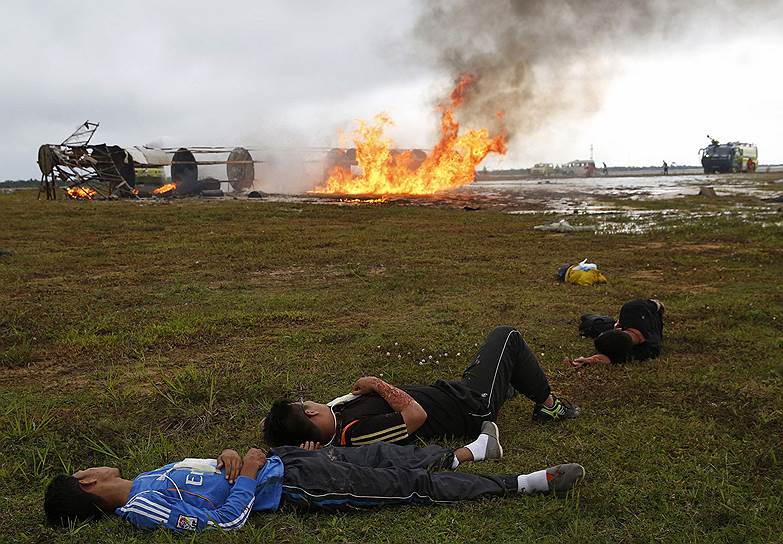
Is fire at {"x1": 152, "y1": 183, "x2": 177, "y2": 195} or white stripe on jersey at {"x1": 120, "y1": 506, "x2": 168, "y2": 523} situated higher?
fire at {"x1": 152, "y1": 183, "x2": 177, "y2": 195}

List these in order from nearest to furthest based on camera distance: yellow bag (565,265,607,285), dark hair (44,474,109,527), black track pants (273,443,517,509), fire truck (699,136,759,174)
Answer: dark hair (44,474,109,527) → black track pants (273,443,517,509) → yellow bag (565,265,607,285) → fire truck (699,136,759,174)

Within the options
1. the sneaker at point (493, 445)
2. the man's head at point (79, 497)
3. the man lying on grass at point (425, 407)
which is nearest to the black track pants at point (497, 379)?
the man lying on grass at point (425, 407)

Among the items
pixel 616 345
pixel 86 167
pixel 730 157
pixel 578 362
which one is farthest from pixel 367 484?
pixel 730 157

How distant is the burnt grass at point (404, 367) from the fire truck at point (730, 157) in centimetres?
5634

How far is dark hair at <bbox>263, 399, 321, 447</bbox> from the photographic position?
4.25 meters

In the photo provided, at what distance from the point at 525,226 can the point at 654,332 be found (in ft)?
42.3

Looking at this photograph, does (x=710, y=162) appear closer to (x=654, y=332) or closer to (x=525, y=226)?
(x=525, y=226)

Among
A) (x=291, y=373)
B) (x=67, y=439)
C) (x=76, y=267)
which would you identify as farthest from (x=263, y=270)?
(x=67, y=439)

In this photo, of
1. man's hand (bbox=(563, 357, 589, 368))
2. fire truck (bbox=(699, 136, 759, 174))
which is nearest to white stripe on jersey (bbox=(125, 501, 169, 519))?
man's hand (bbox=(563, 357, 589, 368))

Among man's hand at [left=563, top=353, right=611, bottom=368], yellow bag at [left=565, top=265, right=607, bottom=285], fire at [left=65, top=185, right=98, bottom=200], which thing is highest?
fire at [left=65, top=185, right=98, bottom=200]

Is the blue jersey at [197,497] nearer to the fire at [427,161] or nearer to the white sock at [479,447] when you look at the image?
the white sock at [479,447]

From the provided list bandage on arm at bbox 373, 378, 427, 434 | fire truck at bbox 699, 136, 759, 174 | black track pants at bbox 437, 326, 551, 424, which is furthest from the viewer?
fire truck at bbox 699, 136, 759, 174

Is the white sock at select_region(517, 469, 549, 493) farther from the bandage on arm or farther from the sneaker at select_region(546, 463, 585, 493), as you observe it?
the bandage on arm

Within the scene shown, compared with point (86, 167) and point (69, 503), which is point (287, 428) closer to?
point (69, 503)
